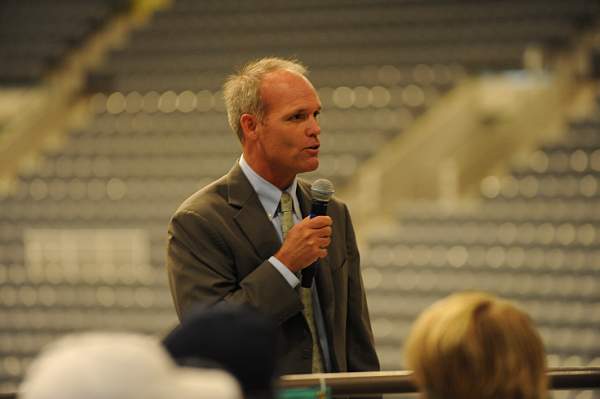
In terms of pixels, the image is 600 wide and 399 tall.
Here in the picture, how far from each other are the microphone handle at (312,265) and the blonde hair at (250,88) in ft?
0.67

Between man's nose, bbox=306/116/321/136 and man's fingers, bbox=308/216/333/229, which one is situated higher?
man's nose, bbox=306/116/321/136

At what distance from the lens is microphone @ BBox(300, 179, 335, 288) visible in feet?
6.38

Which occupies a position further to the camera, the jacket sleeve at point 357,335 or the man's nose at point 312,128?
the jacket sleeve at point 357,335

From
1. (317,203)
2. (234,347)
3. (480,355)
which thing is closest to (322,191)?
(317,203)

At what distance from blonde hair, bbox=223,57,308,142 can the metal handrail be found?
52 centimetres

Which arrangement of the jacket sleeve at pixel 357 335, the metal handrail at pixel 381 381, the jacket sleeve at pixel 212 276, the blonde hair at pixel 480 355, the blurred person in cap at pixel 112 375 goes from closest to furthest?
the blurred person in cap at pixel 112 375
the blonde hair at pixel 480 355
the metal handrail at pixel 381 381
the jacket sleeve at pixel 212 276
the jacket sleeve at pixel 357 335

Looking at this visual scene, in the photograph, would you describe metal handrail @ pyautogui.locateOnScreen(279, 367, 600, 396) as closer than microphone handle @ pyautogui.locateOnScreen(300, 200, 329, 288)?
Yes

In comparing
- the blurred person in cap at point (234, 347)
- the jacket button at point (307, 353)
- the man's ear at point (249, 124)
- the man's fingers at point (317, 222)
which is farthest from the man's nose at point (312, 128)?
the blurred person in cap at point (234, 347)

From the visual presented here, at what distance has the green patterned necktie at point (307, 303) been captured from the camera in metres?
2.00

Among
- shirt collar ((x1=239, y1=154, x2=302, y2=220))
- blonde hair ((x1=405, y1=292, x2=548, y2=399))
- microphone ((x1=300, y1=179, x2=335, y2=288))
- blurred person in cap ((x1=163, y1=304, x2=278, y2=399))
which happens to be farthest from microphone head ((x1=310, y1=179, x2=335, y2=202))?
blurred person in cap ((x1=163, y1=304, x2=278, y2=399))

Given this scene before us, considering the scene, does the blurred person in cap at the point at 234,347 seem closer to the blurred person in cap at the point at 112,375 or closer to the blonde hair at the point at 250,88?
the blurred person in cap at the point at 112,375

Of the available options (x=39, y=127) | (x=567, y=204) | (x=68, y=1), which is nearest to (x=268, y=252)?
(x=567, y=204)

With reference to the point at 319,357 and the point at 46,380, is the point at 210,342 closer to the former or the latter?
the point at 46,380

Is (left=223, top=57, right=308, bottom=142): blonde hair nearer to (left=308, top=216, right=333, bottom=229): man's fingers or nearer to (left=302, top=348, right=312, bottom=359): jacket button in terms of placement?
(left=308, top=216, right=333, bottom=229): man's fingers
